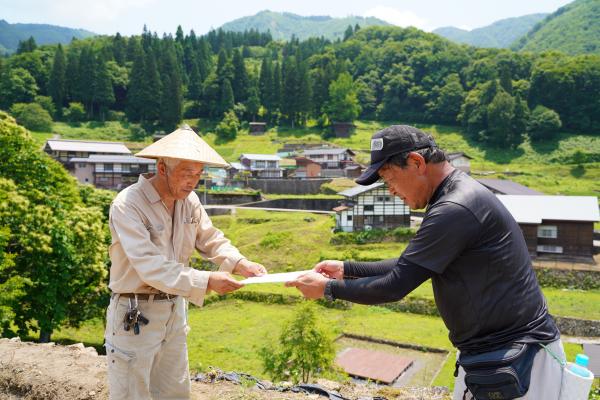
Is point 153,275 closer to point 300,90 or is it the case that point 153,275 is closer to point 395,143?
point 395,143

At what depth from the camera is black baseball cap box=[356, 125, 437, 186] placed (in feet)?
8.73

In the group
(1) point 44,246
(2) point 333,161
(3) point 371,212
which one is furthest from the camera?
(2) point 333,161

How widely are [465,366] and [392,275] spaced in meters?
0.67

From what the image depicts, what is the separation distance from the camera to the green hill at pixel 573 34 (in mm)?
134825

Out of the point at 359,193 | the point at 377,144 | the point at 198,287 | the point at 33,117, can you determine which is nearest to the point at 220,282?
the point at 198,287

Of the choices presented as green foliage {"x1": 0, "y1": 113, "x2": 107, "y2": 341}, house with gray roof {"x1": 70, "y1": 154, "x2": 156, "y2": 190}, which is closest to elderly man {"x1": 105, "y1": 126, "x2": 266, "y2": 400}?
green foliage {"x1": 0, "y1": 113, "x2": 107, "y2": 341}

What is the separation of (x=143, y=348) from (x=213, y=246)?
102 centimetres

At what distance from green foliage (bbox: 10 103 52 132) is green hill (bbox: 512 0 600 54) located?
440ft

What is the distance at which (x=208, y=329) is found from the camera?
20484 millimetres

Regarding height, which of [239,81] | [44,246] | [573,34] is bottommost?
[44,246]

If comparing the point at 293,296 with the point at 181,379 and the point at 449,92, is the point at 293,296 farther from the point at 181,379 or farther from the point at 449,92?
the point at 449,92

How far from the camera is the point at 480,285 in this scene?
2.47 meters

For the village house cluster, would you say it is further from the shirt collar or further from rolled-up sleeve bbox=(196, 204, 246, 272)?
the shirt collar

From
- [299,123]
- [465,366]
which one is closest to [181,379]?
Result: [465,366]
